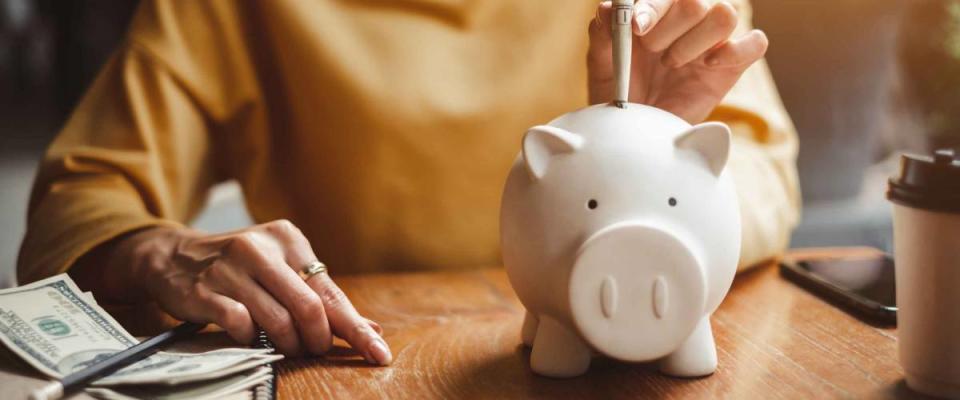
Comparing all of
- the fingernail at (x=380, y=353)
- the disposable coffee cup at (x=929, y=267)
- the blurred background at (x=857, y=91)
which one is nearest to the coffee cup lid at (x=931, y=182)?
the disposable coffee cup at (x=929, y=267)

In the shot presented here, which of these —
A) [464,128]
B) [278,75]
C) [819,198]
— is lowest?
[819,198]

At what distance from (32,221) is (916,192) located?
94cm

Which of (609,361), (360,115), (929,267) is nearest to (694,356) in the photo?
(609,361)

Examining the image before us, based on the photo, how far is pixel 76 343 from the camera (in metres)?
0.66

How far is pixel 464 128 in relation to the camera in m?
1.24

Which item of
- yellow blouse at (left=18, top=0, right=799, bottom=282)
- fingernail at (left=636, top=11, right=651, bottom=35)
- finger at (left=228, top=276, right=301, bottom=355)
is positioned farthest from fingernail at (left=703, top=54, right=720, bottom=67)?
finger at (left=228, top=276, right=301, bottom=355)

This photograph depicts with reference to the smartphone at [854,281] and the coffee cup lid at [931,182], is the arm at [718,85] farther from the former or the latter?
the coffee cup lid at [931,182]

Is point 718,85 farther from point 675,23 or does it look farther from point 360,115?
point 360,115

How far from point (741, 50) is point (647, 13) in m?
0.13

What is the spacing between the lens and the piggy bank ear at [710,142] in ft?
1.94

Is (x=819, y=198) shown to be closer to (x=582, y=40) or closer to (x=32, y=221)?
(x=582, y=40)

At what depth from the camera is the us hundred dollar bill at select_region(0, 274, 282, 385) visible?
601 millimetres

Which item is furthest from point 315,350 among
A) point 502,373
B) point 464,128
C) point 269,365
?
point 464,128

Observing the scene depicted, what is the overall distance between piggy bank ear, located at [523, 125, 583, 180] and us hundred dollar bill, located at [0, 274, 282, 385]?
253 mm
